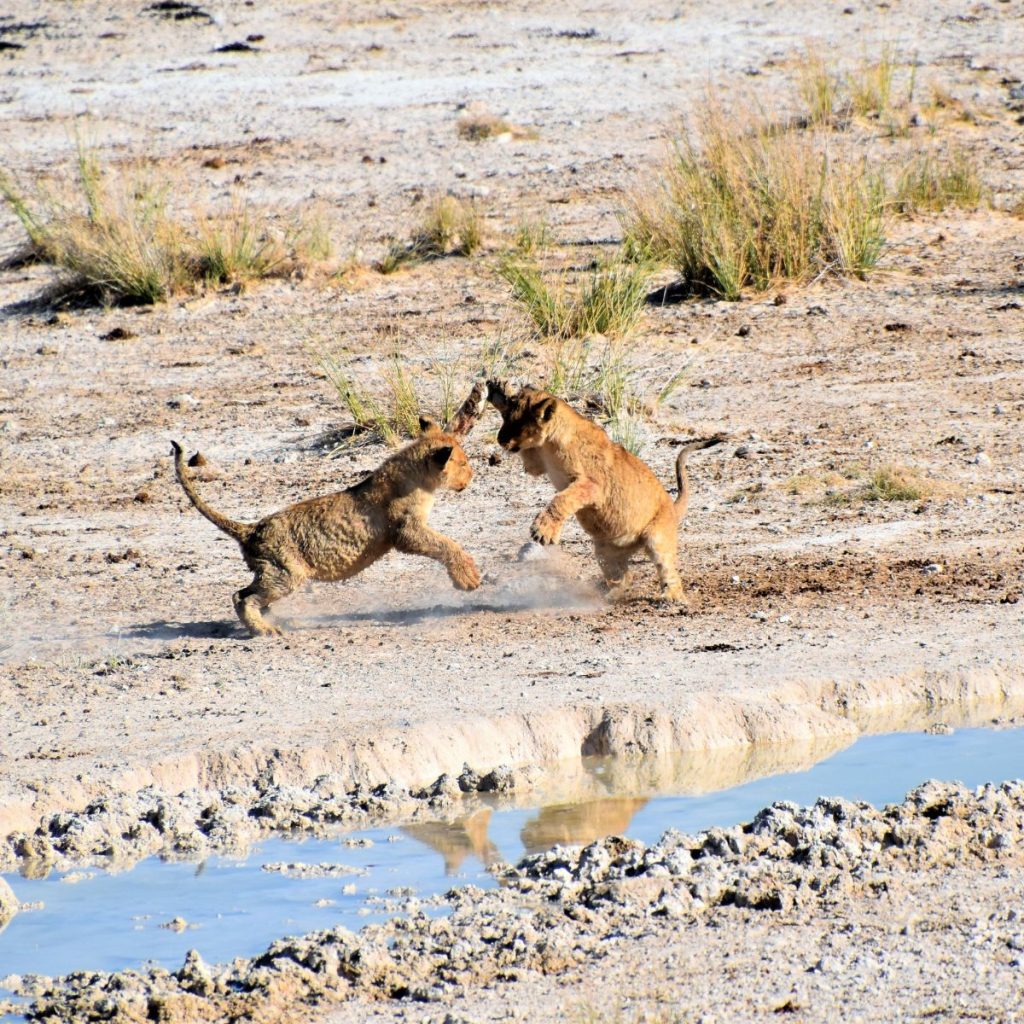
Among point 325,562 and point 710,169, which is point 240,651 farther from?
point 710,169

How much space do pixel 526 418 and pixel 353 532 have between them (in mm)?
960

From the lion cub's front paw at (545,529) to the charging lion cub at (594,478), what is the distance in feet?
Result: 0.11

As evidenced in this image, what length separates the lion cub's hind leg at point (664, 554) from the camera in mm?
8531

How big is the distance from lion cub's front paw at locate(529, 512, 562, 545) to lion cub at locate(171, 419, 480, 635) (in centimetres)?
33

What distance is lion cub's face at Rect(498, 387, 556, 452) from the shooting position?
838 centimetres

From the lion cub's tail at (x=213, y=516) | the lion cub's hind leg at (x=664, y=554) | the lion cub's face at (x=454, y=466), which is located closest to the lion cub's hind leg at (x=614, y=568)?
the lion cub's hind leg at (x=664, y=554)

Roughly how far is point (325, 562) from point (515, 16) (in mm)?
15494

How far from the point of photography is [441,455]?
8.18 m

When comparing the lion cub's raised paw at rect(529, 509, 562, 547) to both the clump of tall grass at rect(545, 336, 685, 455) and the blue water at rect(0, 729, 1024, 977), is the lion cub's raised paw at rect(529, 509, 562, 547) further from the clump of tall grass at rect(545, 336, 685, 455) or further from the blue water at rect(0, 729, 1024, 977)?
the clump of tall grass at rect(545, 336, 685, 455)

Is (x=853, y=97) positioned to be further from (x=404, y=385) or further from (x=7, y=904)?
(x=7, y=904)

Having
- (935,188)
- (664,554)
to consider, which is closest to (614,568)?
(664,554)

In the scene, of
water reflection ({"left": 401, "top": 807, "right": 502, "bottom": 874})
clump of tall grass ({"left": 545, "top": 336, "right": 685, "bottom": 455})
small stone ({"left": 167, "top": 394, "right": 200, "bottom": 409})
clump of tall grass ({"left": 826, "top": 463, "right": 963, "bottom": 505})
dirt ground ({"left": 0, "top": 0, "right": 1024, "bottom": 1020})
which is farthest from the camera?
small stone ({"left": 167, "top": 394, "right": 200, "bottom": 409})

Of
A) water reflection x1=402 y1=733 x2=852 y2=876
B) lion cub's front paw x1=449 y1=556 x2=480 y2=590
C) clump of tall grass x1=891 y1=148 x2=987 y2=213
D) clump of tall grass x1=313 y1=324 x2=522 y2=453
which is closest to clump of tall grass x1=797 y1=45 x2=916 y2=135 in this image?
clump of tall grass x1=891 y1=148 x2=987 y2=213

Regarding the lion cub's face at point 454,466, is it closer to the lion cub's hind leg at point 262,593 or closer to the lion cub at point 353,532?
the lion cub at point 353,532
